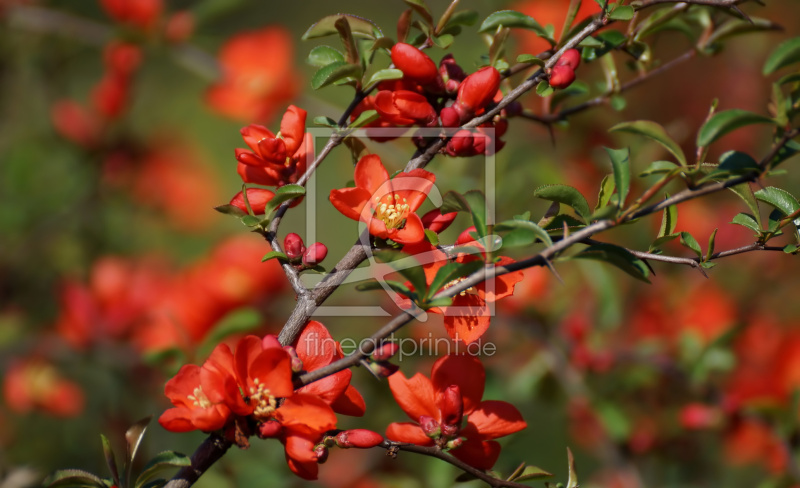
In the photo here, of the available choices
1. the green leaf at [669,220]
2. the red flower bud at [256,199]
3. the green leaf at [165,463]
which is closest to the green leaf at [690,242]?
the green leaf at [669,220]

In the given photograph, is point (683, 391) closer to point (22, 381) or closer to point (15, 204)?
point (22, 381)

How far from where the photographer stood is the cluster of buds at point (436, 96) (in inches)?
27.0

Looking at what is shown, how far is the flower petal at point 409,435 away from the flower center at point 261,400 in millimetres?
140

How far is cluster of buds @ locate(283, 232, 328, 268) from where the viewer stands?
2.27 feet

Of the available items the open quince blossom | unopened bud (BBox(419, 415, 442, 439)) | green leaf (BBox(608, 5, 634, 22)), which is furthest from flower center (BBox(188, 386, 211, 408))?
green leaf (BBox(608, 5, 634, 22))

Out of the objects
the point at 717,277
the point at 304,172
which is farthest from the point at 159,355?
the point at 717,277

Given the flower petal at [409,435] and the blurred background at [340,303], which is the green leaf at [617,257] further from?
the blurred background at [340,303]

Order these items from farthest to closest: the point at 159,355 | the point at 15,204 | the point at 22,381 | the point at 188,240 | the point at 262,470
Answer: the point at 188,240, the point at 15,204, the point at 22,381, the point at 262,470, the point at 159,355

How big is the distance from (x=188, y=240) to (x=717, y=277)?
72.7 inches

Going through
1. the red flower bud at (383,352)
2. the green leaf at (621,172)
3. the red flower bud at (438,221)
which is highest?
the green leaf at (621,172)

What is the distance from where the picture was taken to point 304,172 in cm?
76

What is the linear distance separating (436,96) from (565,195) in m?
0.21

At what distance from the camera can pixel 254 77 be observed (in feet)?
5.78

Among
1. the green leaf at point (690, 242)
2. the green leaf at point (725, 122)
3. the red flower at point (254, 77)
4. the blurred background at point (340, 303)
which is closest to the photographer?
the green leaf at point (725, 122)
